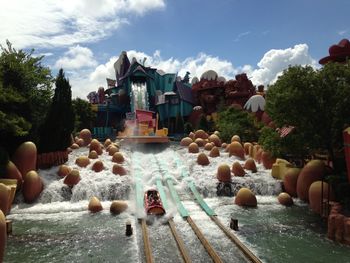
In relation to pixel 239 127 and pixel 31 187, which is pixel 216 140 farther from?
pixel 31 187

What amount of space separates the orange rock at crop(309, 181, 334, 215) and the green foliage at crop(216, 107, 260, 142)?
1362 centimetres

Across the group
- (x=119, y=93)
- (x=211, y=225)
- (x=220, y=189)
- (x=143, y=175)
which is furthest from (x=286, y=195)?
(x=119, y=93)

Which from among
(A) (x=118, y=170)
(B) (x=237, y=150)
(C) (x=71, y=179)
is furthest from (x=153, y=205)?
(B) (x=237, y=150)

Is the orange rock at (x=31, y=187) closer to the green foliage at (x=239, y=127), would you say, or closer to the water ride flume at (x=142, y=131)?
the water ride flume at (x=142, y=131)

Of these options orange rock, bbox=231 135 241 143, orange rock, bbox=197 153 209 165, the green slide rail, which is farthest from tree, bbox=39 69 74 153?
orange rock, bbox=231 135 241 143

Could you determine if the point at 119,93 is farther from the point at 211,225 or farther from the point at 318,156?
the point at 211,225

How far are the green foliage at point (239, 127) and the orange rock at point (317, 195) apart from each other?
44.7ft

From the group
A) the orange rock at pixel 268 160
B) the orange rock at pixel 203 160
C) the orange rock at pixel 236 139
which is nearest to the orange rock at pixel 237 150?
the orange rock at pixel 236 139

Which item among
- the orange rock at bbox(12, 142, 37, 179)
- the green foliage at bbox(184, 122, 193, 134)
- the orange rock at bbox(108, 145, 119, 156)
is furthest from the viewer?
the green foliage at bbox(184, 122, 193, 134)

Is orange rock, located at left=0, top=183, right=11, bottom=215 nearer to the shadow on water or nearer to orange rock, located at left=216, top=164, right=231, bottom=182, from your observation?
orange rock, located at left=216, top=164, right=231, bottom=182

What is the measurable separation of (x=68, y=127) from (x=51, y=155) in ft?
7.17

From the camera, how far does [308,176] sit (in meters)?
17.4

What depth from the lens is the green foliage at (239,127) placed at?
29.8 metres

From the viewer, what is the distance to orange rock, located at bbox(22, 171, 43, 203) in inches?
711
